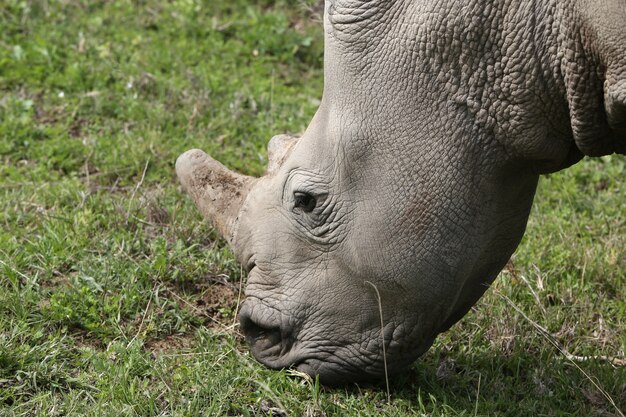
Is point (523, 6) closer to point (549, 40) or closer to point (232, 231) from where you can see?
point (549, 40)

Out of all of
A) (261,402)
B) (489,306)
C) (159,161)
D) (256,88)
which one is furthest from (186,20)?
(261,402)

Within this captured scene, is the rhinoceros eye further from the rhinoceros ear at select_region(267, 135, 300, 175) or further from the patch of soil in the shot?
the patch of soil

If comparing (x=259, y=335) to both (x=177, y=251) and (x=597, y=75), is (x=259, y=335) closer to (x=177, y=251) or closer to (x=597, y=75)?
(x=177, y=251)

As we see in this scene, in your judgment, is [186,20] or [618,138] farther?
[186,20]

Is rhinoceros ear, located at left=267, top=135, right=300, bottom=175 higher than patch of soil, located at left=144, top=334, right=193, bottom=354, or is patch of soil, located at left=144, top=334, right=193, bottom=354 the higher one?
rhinoceros ear, located at left=267, top=135, right=300, bottom=175

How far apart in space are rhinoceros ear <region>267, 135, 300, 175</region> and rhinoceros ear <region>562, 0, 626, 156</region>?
A: 47.7 inches

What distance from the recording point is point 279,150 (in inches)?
182

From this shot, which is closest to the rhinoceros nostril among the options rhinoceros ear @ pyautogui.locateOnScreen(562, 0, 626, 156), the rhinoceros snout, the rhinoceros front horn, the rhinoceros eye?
the rhinoceros snout

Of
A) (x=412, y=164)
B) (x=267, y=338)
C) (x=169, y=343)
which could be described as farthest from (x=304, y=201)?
(x=169, y=343)

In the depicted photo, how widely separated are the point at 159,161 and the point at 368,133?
2.76m

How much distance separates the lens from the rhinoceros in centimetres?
386

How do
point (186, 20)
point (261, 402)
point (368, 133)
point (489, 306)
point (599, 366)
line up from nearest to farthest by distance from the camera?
point (368, 133)
point (261, 402)
point (599, 366)
point (489, 306)
point (186, 20)

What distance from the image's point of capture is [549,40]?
3.83m

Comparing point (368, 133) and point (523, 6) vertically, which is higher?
point (523, 6)
